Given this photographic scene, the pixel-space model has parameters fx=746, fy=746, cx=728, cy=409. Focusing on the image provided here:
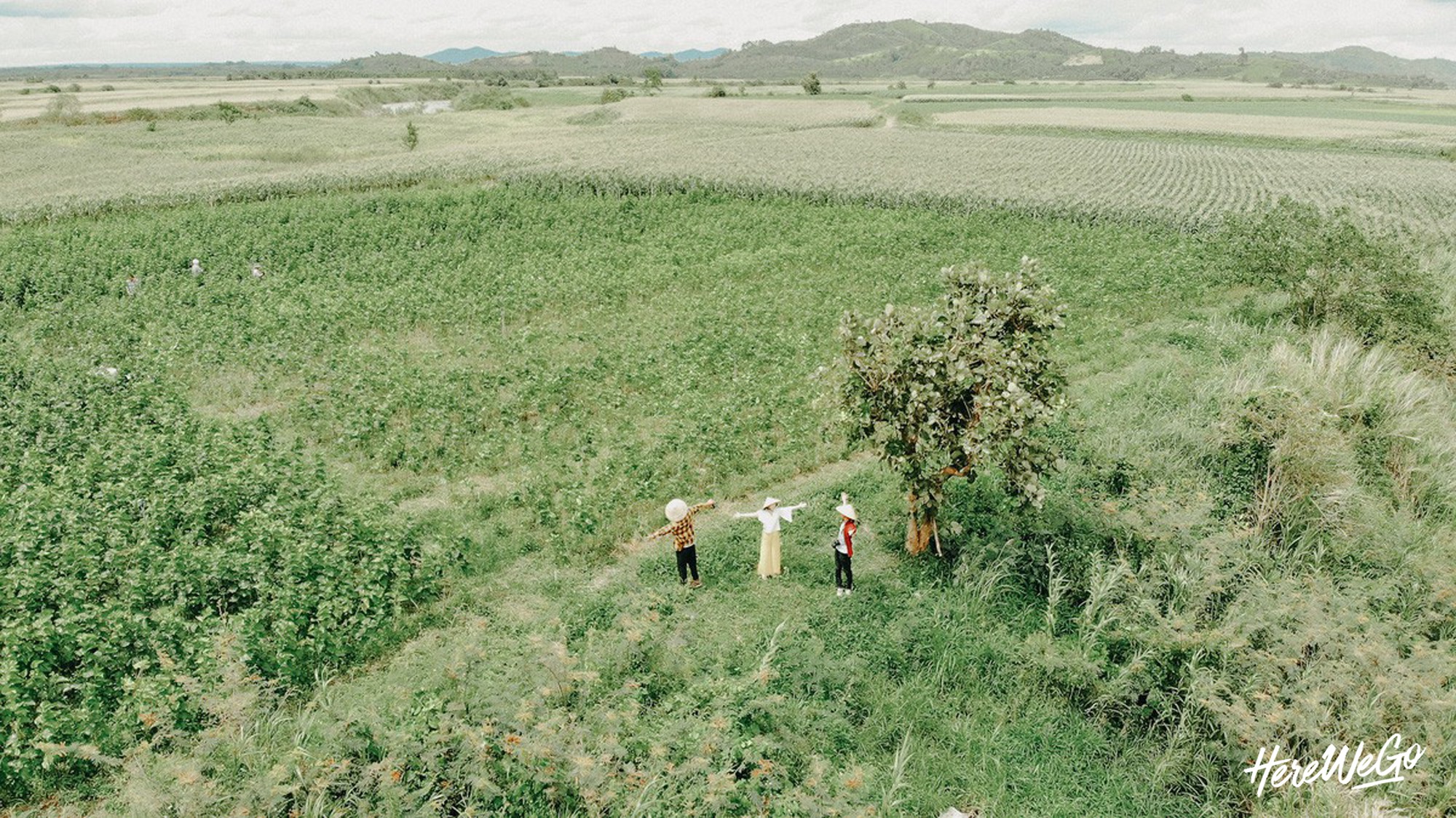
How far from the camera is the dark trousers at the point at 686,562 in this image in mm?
10898

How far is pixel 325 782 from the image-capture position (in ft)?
22.3

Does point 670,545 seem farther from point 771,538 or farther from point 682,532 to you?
point 771,538

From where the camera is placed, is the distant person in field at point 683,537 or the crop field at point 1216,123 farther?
the crop field at point 1216,123

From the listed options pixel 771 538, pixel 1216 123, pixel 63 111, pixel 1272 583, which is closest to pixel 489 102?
pixel 63 111

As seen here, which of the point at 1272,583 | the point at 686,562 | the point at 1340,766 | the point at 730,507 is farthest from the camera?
the point at 730,507

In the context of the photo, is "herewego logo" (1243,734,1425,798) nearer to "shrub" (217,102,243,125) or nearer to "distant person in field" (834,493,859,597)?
"distant person in field" (834,493,859,597)

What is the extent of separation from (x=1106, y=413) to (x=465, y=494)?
13.0 metres

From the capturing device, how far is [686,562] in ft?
36.2

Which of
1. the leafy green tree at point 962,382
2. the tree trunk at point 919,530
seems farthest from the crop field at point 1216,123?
the tree trunk at point 919,530

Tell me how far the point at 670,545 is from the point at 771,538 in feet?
6.90

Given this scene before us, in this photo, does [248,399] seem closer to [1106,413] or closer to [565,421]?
[565,421]

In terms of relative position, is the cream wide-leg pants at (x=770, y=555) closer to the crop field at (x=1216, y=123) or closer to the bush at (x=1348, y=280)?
the bush at (x=1348, y=280)

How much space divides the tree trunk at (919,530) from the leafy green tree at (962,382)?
118mm

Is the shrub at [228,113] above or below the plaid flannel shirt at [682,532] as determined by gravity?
above
